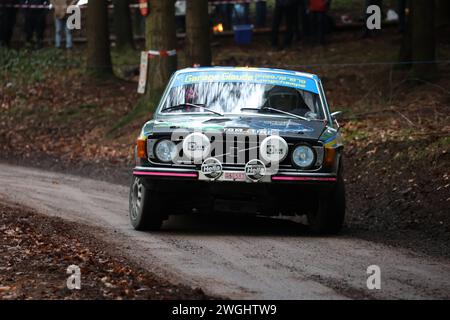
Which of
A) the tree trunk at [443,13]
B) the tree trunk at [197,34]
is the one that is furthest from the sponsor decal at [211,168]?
the tree trunk at [443,13]

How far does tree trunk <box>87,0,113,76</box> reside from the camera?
24.9m

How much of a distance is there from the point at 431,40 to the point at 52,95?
9362 mm

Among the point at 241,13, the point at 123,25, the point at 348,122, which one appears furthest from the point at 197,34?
the point at 241,13

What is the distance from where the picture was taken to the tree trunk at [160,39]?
67.2 ft

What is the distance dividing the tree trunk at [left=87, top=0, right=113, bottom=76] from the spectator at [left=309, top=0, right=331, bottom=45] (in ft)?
18.3

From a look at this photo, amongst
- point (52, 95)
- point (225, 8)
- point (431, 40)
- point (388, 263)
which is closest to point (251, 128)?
point (388, 263)

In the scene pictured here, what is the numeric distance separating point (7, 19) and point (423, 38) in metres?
13.5

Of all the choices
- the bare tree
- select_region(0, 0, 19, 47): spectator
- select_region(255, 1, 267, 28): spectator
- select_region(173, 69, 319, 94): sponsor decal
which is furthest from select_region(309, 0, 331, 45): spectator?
select_region(173, 69, 319, 94): sponsor decal

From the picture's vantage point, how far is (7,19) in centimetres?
2959

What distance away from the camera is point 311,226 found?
38.1 feet

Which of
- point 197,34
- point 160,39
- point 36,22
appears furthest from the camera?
point 36,22

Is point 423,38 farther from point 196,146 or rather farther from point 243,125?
point 196,146

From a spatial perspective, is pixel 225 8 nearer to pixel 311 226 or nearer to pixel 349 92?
pixel 349 92

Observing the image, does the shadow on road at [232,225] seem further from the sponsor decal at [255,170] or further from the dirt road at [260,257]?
the sponsor decal at [255,170]
